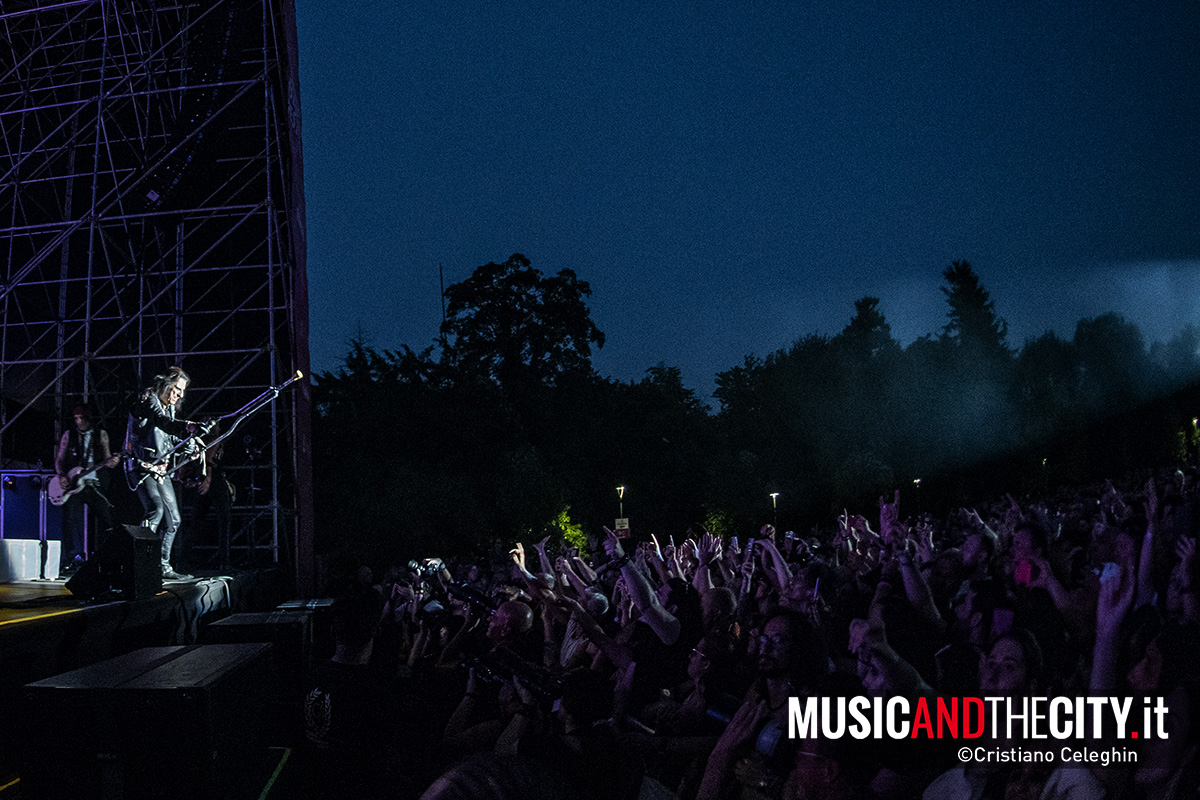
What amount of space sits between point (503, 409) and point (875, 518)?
507 inches

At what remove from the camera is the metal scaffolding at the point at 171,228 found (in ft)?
34.9

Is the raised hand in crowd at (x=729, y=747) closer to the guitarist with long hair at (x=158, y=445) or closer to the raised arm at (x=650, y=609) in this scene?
the raised arm at (x=650, y=609)

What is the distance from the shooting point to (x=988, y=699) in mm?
2879

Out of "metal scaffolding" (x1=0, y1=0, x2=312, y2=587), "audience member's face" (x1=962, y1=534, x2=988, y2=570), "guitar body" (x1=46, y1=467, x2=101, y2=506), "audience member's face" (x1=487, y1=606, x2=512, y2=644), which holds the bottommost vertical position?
"audience member's face" (x1=487, y1=606, x2=512, y2=644)

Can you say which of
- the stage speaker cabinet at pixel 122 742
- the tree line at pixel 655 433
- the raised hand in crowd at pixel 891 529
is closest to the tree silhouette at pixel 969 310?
the tree line at pixel 655 433

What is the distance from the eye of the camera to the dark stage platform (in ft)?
5.66

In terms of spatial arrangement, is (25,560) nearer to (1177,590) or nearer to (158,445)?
(158,445)

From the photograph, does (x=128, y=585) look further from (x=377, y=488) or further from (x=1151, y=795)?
(x=377, y=488)

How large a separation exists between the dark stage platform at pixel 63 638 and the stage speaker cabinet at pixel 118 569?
73 mm

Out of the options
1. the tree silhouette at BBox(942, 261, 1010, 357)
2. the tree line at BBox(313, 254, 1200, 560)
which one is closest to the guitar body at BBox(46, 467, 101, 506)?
the tree line at BBox(313, 254, 1200, 560)

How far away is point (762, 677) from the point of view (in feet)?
9.84

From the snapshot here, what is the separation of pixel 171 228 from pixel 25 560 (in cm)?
744

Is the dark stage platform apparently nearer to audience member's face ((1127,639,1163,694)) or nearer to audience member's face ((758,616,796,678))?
audience member's face ((758,616,796,678))

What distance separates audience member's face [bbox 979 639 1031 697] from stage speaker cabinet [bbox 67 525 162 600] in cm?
475
